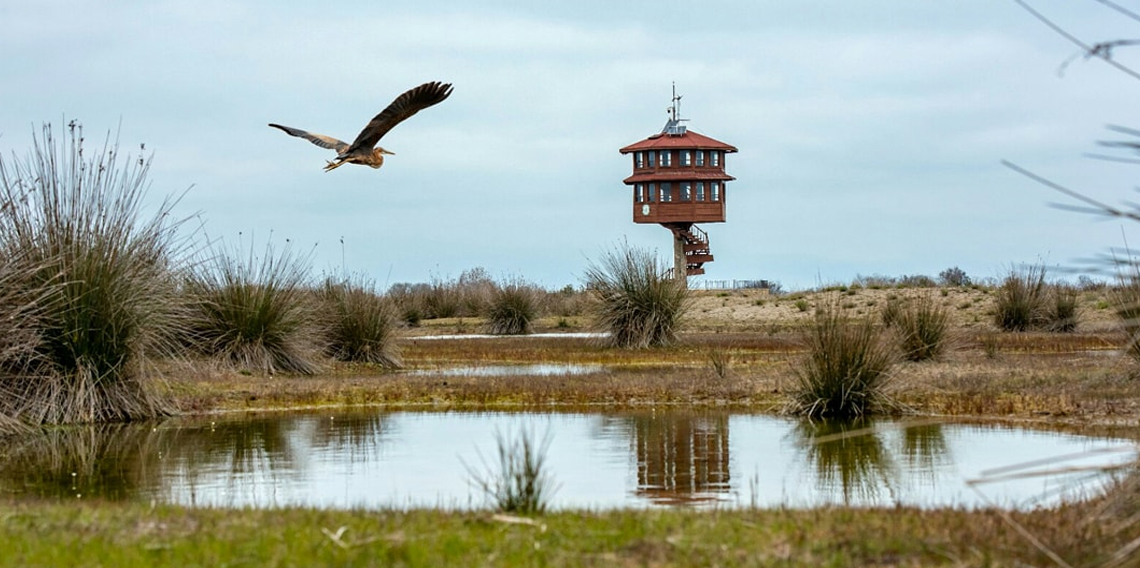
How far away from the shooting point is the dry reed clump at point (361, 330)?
77.4 ft

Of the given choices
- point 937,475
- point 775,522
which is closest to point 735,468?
point 937,475

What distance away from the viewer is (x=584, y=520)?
6.95 m

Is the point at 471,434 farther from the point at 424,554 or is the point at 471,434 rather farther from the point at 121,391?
the point at 424,554

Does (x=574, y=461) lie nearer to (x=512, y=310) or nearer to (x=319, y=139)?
(x=319, y=139)

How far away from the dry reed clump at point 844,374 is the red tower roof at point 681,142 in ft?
145

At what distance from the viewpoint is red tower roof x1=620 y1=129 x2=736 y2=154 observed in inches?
2312

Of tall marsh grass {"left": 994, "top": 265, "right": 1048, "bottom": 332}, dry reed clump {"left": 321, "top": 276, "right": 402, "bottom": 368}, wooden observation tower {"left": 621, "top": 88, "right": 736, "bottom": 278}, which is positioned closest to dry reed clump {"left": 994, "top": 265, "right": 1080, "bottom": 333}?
tall marsh grass {"left": 994, "top": 265, "right": 1048, "bottom": 332}

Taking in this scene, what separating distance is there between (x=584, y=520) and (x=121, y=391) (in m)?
9.57

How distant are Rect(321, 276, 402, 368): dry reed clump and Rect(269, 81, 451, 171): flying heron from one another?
3.40 meters

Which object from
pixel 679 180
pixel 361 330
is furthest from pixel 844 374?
pixel 679 180

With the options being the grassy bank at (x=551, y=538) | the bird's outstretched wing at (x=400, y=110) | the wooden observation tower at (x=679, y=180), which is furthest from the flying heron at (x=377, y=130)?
the wooden observation tower at (x=679, y=180)

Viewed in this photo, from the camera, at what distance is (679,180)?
58625 mm

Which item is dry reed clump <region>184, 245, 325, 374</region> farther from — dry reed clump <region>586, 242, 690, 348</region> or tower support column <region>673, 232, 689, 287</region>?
tower support column <region>673, 232, 689, 287</region>

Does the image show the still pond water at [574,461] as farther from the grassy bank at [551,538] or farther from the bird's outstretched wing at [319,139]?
the bird's outstretched wing at [319,139]
